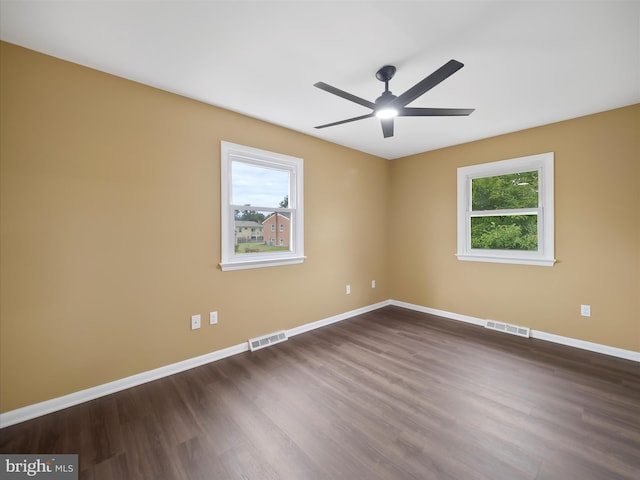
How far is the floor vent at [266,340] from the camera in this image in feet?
9.57

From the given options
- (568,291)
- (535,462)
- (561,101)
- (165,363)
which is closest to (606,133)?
(561,101)

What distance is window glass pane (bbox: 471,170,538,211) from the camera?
3336 mm

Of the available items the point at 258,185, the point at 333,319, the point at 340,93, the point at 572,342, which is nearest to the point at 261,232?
the point at 258,185

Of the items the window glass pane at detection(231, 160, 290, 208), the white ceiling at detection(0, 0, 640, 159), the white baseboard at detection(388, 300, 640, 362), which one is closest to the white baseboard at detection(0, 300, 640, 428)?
the white baseboard at detection(388, 300, 640, 362)

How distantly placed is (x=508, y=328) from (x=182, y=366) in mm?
3772

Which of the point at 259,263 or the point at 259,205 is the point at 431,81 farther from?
the point at 259,263

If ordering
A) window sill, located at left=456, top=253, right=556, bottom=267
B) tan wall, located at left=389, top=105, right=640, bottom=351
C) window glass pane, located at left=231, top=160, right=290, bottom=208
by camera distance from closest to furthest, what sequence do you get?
tan wall, located at left=389, top=105, right=640, bottom=351 → window glass pane, located at left=231, top=160, right=290, bottom=208 → window sill, located at left=456, top=253, right=556, bottom=267

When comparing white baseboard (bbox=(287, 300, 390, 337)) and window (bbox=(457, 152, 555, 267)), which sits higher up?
window (bbox=(457, 152, 555, 267))

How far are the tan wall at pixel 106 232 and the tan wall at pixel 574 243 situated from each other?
2.70 metres

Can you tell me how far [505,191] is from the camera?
3533mm
